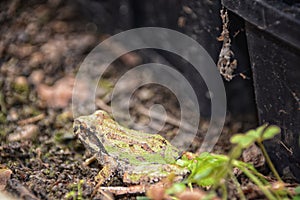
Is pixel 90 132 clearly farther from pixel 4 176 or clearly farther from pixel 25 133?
pixel 25 133

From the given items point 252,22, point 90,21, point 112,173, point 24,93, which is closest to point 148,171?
point 112,173

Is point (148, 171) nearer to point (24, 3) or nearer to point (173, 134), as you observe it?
point (173, 134)

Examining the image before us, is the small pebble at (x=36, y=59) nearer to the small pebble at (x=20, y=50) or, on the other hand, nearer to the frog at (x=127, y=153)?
the small pebble at (x=20, y=50)

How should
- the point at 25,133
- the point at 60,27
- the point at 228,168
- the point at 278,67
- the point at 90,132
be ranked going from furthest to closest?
the point at 60,27, the point at 25,133, the point at 90,132, the point at 278,67, the point at 228,168

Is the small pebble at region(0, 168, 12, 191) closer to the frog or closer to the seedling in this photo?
the frog

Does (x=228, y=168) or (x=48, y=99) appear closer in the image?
(x=228, y=168)

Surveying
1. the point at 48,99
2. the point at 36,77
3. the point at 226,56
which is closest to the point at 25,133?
the point at 48,99
